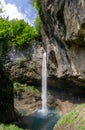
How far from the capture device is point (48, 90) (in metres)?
27.2

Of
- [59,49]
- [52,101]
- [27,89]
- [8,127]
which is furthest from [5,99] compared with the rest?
[27,89]

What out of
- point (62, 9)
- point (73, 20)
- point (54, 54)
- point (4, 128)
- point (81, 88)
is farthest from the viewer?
point (81, 88)

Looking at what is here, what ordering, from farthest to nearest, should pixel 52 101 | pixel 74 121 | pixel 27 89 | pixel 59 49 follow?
pixel 27 89
pixel 52 101
pixel 59 49
pixel 74 121

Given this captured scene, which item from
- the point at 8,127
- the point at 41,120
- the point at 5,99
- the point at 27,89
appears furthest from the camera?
the point at 27,89

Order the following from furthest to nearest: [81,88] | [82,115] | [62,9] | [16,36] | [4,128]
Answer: [16,36] → [81,88] → [62,9] → [4,128] → [82,115]

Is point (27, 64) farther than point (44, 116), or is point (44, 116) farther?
point (27, 64)

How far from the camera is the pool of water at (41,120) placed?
62.9ft

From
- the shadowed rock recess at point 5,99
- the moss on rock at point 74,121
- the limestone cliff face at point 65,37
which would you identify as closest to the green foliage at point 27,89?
the limestone cliff face at point 65,37

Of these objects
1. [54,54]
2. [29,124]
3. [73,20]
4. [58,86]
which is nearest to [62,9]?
[73,20]

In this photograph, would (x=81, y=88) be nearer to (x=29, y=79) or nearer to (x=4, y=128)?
(x=29, y=79)

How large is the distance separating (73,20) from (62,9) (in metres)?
1.60

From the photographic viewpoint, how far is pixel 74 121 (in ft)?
41.9

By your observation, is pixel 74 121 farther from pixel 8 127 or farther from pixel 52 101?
pixel 52 101

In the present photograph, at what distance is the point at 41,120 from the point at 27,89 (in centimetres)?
590
